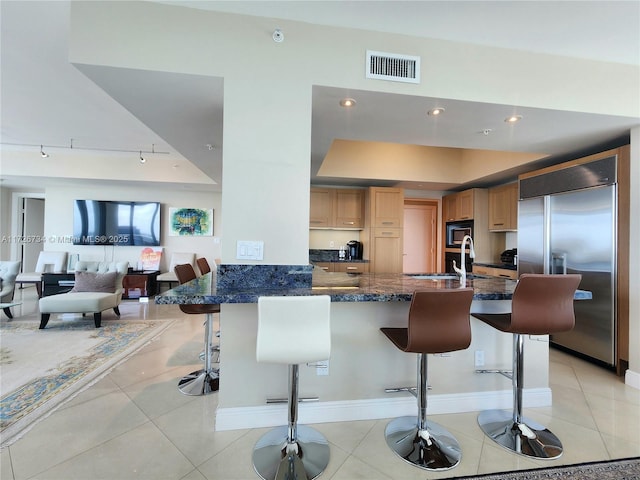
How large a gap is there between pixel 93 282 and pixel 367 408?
14.1 ft

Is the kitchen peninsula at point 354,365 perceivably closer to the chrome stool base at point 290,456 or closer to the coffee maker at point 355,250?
the chrome stool base at point 290,456

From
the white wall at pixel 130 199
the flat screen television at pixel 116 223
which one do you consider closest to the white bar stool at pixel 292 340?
the white wall at pixel 130 199

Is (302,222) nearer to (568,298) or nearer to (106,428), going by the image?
(568,298)

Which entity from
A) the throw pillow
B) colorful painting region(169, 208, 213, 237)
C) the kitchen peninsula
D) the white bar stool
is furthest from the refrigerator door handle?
colorful painting region(169, 208, 213, 237)

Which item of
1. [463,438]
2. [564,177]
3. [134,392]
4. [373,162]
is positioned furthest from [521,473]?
[373,162]

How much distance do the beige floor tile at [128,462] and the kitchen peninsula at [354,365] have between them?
0.33 m

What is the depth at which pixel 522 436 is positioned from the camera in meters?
1.81

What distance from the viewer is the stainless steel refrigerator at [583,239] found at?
273 centimetres

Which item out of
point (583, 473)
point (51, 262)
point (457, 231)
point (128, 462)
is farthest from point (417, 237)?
point (51, 262)

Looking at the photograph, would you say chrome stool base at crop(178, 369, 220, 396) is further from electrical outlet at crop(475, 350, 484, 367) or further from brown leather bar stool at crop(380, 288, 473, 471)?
electrical outlet at crop(475, 350, 484, 367)

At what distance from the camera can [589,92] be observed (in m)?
2.25

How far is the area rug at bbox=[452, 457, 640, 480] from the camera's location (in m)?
1.52

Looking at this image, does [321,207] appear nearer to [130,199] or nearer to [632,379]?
[632,379]

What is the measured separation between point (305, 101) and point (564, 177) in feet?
9.81
